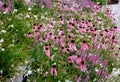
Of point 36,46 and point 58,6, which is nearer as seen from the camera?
point 36,46

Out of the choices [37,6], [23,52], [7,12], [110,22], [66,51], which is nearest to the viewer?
[23,52]

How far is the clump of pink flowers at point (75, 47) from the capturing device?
4.66 meters

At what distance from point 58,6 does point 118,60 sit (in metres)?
2.69

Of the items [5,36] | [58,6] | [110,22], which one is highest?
[5,36]

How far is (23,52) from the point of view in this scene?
16.5ft

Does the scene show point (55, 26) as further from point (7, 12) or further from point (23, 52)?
point (23, 52)

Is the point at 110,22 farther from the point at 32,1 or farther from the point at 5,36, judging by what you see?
the point at 5,36

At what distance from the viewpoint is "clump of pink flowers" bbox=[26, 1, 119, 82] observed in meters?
4.66

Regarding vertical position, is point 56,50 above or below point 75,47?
below

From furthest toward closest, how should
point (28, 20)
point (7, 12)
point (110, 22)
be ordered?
1. point (110, 22)
2. point (28, 20)
3. point (7, 12)

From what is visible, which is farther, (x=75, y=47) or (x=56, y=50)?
(x=56, y=50)

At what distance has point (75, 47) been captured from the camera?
4.93 metres

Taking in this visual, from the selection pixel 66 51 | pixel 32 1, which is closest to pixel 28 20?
pixel 66 51

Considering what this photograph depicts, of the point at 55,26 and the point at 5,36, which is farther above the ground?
the point at 5,36
